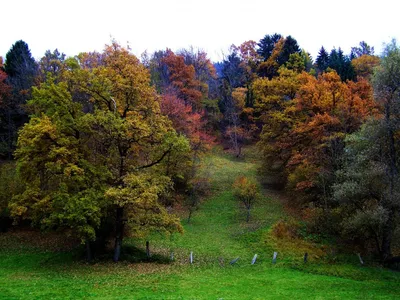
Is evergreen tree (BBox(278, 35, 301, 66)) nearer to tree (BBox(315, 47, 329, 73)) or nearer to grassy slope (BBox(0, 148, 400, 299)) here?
tree (BBox(315, 47, 329, 73))

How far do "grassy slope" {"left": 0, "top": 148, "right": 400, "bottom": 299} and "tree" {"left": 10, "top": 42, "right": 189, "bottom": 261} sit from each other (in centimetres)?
314

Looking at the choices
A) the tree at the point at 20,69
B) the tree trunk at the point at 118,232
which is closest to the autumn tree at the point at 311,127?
the tree trunk at the point at 118,232

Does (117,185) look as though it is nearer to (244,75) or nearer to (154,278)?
(154,278)

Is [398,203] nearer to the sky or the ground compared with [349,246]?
nearer to the sky

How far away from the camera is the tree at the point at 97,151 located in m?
23.1

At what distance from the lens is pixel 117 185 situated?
25500mm

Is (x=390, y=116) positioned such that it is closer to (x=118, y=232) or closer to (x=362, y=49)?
(x=118, y=232)

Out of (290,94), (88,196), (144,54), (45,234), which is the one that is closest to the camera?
(88,196)

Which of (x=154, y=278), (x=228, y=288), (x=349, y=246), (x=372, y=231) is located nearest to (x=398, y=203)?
(x=372, y=231)

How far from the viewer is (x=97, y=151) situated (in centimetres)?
2614

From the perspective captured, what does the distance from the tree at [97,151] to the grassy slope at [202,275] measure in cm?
314

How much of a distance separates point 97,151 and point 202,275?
1196 centimetres

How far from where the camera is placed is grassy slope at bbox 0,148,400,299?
730 inches

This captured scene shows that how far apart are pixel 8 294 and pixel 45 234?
17.4m
